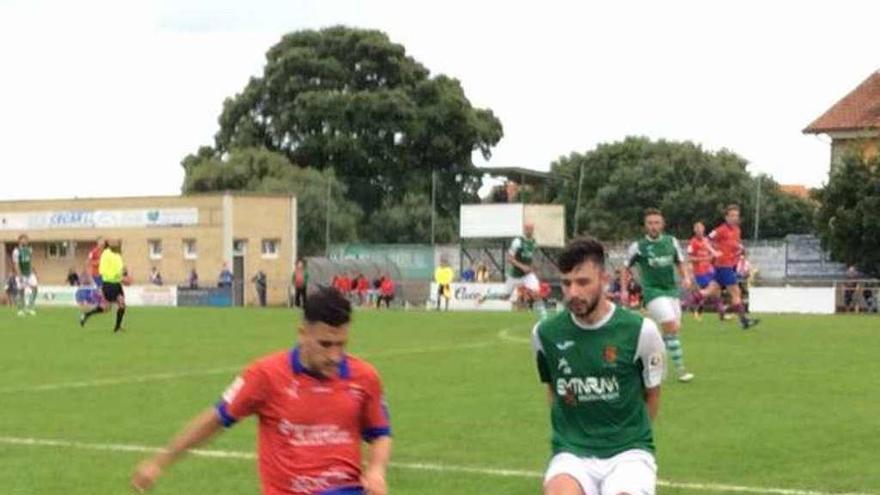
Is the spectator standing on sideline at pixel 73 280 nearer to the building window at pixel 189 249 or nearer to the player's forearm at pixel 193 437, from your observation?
the building window at pixel 189 249

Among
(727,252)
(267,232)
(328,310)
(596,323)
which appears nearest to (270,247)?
(267,232)

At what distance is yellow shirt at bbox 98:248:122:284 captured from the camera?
3356cm

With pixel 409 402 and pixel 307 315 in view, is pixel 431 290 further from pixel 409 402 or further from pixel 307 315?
pixel 307 315

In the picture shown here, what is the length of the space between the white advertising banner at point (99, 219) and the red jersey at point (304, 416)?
69.0m

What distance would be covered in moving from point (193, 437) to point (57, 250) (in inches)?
2953

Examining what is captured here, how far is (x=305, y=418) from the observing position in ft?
22.8

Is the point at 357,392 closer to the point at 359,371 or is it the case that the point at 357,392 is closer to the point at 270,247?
the point at 359,371

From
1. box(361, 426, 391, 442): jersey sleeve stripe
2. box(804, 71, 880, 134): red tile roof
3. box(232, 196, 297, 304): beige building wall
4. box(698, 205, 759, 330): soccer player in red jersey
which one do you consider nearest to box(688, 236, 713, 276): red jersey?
box(698, 205, 759, 330): soccer player in red jersey

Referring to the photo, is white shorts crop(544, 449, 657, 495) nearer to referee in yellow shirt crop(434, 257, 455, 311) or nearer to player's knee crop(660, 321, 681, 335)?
player's knee crop(660, 321, 681, 335)

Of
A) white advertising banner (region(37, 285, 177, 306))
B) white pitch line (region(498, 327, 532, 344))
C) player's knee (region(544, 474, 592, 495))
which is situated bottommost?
white advertising banner (region(37, 285, 177, 306))

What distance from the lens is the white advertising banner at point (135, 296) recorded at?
64125mm

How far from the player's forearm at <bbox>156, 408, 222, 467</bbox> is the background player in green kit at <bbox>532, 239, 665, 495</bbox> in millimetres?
1826

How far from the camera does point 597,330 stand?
26.3 feet

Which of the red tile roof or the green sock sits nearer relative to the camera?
the green sock
